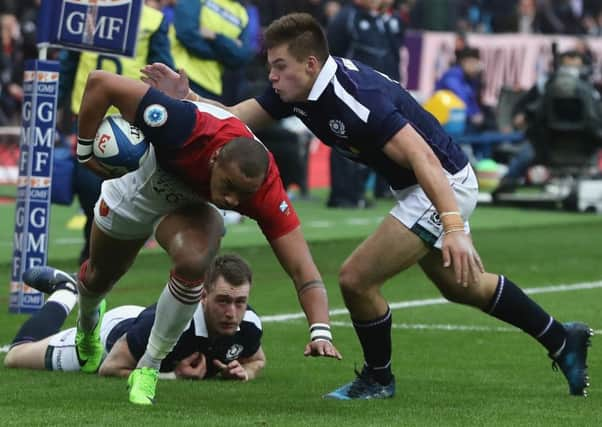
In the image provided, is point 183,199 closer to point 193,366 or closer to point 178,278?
point 178,278

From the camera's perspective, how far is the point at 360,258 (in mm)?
8008

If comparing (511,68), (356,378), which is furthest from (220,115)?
(511,68)

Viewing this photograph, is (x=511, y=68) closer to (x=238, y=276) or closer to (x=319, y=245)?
(x=319, y=245)

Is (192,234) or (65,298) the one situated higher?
(192,234)

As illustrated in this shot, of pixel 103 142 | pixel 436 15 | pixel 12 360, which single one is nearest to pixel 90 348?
pixel 12 360

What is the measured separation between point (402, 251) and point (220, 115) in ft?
3.46

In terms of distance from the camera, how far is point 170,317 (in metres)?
7.76

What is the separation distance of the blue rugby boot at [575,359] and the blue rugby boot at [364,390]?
0.83 meters

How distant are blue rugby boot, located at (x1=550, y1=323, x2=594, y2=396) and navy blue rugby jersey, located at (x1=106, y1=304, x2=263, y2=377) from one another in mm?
1504

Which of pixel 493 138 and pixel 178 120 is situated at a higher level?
pixel 178 120

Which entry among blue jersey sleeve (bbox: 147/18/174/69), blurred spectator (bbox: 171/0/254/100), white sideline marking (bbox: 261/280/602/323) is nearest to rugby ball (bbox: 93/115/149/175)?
white sideline marking (bbox: 261/280/602/323)

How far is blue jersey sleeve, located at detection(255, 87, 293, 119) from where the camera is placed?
8359 mm

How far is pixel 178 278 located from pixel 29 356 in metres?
1.70

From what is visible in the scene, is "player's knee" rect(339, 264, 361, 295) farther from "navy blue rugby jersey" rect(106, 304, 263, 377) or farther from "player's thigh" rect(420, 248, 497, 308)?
"navy blue rugby jersey" rect(106, 304, 263, 377)
